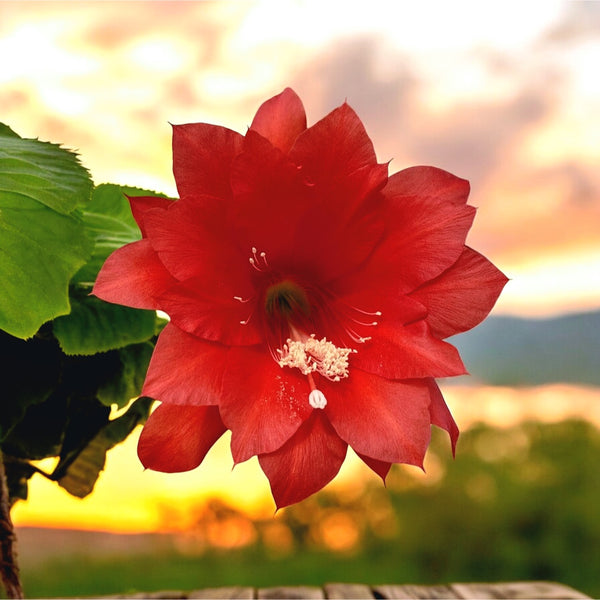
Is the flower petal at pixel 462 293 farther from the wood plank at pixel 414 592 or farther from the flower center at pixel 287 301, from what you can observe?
the wood plank at pixel 414 592

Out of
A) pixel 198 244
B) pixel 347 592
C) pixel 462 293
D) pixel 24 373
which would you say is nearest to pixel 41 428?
pixel 24 373

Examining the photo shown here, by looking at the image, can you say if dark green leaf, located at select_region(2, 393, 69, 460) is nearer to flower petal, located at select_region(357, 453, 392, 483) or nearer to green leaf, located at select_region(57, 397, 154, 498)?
green leaf, located at select_region(57, 397, 154, 498)

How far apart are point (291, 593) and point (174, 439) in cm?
58

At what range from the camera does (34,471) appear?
0.76 metres

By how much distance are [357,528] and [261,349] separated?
3298 millimetres

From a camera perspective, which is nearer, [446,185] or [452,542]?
[446,185]

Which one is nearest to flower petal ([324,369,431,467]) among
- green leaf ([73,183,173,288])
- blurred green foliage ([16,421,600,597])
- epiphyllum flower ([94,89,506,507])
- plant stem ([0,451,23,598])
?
epiphyllum flower ([94,89,506,507])

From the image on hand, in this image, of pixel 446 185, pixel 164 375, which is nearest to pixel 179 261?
pixel 164 375

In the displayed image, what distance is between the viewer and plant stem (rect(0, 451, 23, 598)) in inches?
27.3

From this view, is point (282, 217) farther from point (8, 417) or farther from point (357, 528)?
point (357, 528)

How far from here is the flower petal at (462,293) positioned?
51 cm

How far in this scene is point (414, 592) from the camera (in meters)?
1.00

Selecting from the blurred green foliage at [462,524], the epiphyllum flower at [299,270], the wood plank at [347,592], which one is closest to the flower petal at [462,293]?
the epiphyllum flower at [299,270]

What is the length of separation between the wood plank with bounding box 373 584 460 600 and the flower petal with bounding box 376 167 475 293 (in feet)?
1.94
